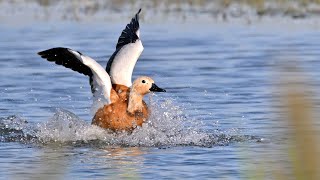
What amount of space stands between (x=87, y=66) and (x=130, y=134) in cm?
66

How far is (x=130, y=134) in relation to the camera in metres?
7.04

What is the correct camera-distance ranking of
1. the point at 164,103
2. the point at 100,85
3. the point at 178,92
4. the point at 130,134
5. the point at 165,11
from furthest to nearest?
the point at 165,11 → the point at 178,92 → the point at 164,103 → the point at 100,85 → the point at 130,134

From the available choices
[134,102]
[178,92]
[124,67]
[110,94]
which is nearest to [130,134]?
[134,102]

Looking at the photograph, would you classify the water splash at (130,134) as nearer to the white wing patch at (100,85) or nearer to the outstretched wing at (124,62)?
the white wing patch at (100,85)

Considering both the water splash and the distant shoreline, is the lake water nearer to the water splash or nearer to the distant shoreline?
the water splash

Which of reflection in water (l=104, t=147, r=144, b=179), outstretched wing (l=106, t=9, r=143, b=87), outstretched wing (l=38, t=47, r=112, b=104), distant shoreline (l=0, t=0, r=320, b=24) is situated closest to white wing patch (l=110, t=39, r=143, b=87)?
outstretched wing (l=106, t=9, r=143, b=87)

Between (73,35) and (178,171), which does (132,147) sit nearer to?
(178,171)

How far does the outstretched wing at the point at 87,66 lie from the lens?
6941mm

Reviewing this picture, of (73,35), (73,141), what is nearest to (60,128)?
(73,141)

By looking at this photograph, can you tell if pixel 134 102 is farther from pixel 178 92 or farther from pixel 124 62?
pixel 178 92

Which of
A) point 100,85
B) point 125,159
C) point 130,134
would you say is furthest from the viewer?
point 100,85

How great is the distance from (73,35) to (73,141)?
771cm

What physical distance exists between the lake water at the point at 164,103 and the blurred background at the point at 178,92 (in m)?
0.01

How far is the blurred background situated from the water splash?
0.01 meters
